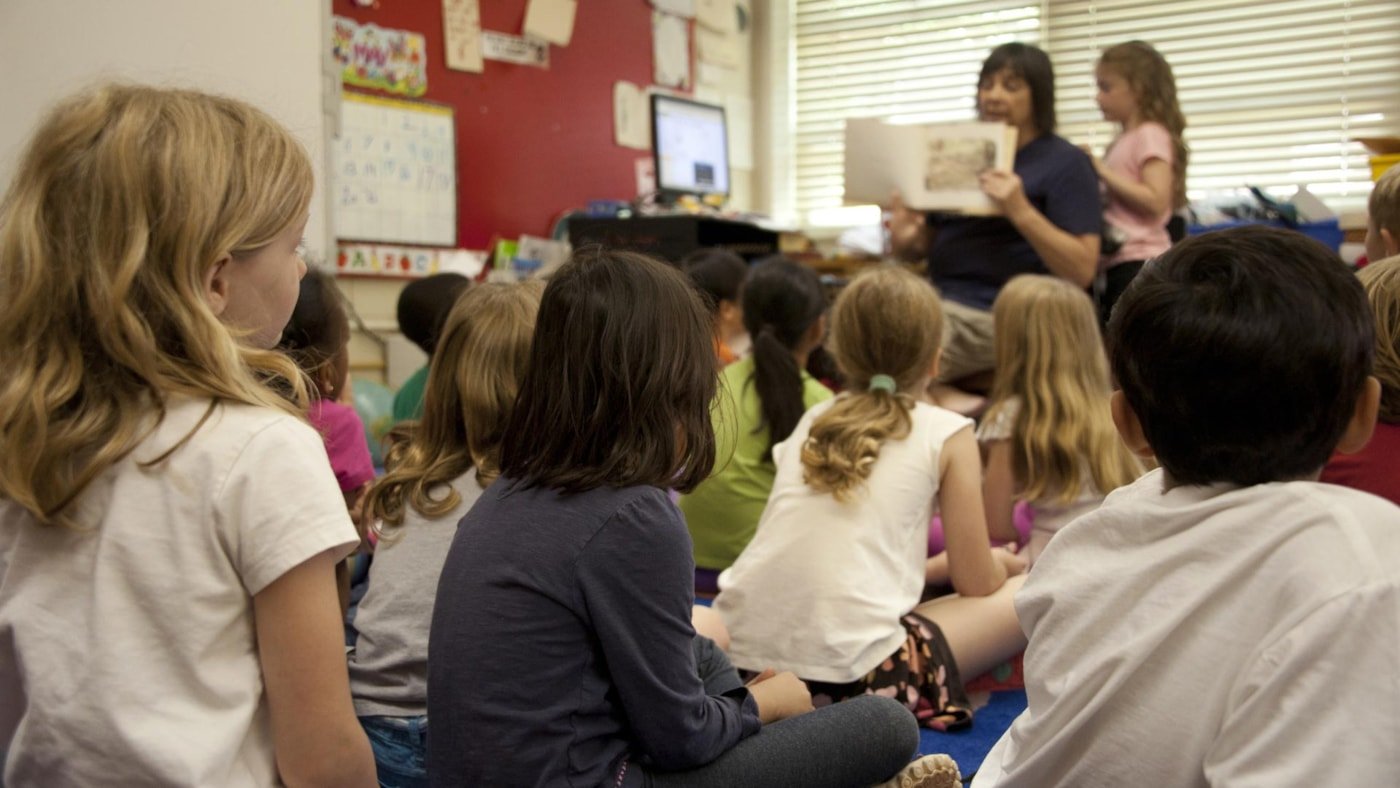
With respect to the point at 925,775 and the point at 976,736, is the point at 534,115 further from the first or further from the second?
the point at 925,775

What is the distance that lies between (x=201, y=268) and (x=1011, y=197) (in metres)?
2.41

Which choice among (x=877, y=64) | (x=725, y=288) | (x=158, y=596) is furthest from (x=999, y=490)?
(x=877, y=64)

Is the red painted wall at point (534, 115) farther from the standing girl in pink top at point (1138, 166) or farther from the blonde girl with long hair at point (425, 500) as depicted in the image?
the blonde girl with long hair at point (425, 500)

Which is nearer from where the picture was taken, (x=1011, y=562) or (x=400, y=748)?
(x=400, y=748)

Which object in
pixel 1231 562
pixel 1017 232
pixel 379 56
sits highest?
pixel 379 56

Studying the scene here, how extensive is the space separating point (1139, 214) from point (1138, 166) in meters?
0.13

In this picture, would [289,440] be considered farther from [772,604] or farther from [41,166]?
[772,604]

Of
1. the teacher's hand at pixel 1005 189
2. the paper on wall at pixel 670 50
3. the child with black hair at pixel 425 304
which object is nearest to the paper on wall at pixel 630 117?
the paper on wall at pixel 670 50

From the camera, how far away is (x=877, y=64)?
16.4ft

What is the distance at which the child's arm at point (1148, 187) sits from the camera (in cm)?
315

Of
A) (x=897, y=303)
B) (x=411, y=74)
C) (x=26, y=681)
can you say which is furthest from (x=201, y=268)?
(x=411, y=74)

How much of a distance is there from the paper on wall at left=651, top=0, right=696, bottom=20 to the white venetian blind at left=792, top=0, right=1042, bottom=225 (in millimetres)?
560

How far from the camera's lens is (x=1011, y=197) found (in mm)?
2980

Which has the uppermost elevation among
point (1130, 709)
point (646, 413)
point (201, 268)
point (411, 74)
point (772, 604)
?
point (411, 74)
